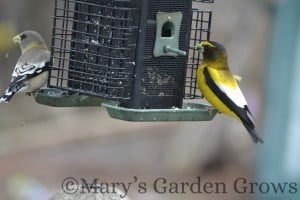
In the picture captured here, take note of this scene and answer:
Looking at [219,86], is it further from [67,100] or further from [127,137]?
[127,137]

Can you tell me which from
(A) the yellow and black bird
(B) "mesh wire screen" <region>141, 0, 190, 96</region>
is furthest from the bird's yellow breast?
(B) "mesh wire screen" <region>141, 0, 190, 96</region>

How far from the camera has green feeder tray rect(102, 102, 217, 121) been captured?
7.39m

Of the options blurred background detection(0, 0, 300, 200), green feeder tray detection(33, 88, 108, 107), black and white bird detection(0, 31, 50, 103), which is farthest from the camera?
blurred background detection(0, 0, 300, 200)

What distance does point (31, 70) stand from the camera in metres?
8.73

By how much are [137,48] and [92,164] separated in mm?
7450

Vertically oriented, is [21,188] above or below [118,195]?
below

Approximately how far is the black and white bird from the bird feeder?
28cm

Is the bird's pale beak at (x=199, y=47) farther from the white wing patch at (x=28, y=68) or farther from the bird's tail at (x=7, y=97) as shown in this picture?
the bird's tail at (x=7, y=97)

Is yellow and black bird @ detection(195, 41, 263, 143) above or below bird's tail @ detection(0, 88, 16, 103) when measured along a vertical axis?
above

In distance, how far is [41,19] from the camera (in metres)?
14.6

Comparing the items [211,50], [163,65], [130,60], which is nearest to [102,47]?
[130,60]

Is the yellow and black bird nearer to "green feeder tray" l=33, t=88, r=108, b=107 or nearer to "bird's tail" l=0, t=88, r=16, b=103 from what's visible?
"green feeder tray" l=33, t=88, r=108, b=107

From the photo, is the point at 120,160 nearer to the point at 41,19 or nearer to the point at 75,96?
the point at 41,19

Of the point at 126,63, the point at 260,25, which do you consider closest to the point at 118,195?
the point at 126,63
